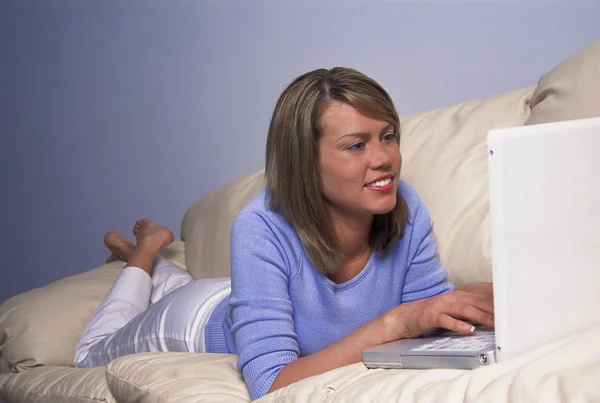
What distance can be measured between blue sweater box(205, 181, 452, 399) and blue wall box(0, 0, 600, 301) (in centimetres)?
95

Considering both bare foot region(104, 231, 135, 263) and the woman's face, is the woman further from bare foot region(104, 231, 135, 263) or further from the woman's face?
bare foot region(104, 231, 135, 263)

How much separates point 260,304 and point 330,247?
0.58 ft

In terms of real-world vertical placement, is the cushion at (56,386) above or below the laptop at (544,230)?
below

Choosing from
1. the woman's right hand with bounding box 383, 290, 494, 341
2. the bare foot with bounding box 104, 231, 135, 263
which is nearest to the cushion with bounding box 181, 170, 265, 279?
the bare foot with bounding box 104, 231, 135, 263

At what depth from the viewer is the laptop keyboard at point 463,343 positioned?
1.07 metres

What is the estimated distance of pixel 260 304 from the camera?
1.36 meters

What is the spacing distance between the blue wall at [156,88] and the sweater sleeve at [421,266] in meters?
0.90

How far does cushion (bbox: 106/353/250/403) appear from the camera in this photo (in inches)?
52.4

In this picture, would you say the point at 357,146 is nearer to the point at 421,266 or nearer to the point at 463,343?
the point at 421,266

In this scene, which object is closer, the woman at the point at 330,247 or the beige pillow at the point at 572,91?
the woman at the point at 330,247

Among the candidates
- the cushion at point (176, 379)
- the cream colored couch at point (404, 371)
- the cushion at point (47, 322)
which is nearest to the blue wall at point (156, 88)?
the cream colored couch at point (404, 371)

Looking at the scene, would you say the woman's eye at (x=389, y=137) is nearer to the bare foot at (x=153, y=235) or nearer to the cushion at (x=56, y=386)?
the cushion at (x=56, y=386)

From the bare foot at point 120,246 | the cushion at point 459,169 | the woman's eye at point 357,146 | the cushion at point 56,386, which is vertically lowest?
the cushion at point 56,386

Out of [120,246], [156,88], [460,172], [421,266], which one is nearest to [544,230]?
[421,266]
